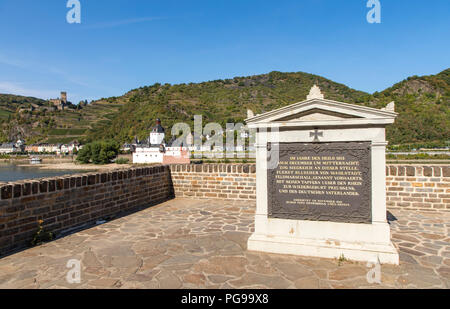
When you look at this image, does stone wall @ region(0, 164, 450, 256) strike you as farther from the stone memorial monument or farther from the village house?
the village house

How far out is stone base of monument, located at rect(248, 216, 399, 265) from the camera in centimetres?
390

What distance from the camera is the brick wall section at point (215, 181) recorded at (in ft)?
29.0

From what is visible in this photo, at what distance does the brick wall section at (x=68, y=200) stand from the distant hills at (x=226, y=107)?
194ft

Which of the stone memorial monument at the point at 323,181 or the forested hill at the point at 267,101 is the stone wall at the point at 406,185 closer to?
the stone memorial monument at the point at 323,181

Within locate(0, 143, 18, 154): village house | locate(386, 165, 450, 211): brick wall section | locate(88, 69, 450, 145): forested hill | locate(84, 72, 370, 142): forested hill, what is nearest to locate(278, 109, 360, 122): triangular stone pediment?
locate(386, 165, 450, 211): brick wall section

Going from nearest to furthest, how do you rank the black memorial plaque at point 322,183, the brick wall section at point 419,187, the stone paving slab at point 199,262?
1. the stone paving slab at point 199,262
2. the black memorial plaque at point 322,183
3. the brick wall section at point 419,187

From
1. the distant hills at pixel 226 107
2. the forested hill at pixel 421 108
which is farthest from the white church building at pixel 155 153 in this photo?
the forested hill at pixel 421 108

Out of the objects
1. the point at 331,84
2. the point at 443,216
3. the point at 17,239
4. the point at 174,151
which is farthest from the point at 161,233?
the point at 331,84

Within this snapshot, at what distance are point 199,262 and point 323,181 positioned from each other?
2.24 m

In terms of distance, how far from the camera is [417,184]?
736cm

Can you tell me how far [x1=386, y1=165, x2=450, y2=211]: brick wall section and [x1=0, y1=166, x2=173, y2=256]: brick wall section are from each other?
7026 mm

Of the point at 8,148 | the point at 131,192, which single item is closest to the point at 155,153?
the point at 131,192

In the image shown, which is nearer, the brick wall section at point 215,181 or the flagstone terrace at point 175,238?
the flagstone terrace at point 175,238

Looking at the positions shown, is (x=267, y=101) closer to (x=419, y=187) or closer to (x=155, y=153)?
(x=155, y=153)
